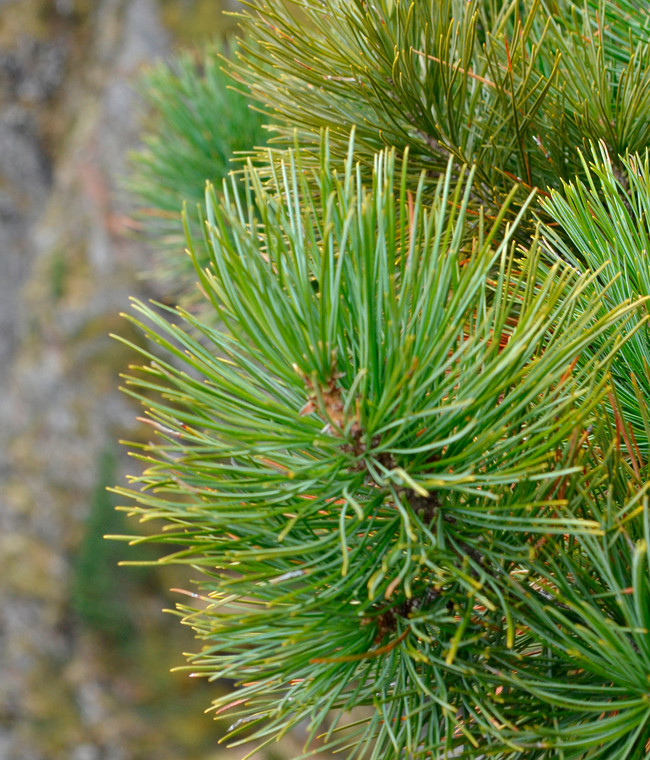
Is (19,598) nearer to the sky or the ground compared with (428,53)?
nearer to the ground

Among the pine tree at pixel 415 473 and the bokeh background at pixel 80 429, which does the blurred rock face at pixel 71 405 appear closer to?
the bokeh background at pixel 80 429

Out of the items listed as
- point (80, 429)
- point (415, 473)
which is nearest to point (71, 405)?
point (80, 429)

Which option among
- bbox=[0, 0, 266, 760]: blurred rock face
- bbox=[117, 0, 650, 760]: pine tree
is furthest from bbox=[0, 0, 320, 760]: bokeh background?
bbox=[117, 0, 650, 760]: pine tree

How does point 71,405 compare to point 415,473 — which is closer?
point 415,473

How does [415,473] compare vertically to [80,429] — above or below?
above

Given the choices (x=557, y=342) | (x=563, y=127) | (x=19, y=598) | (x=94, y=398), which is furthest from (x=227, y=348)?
(x=19, y=598)

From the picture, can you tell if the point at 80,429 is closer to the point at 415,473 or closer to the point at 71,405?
the point at 71,405

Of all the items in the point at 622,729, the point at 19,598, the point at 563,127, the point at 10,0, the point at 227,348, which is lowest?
the point at 19,598

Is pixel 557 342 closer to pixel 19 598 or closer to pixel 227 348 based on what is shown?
pixel 227 348

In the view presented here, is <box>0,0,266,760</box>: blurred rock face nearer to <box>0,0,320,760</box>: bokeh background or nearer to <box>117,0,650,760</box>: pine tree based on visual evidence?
<box>0,0,320,760</box>: bokeh background
